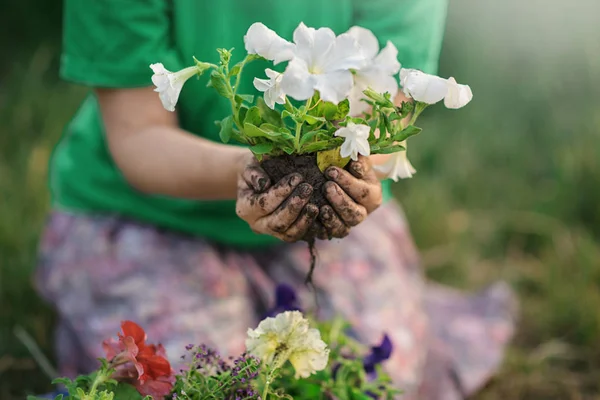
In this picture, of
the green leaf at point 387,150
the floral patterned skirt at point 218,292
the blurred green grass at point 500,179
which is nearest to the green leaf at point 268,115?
the green leaf at point 387,150

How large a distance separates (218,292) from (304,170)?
26.4 inches

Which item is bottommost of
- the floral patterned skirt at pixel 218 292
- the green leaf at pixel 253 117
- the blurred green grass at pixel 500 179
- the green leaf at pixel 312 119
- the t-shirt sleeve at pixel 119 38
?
the blurred green grass at pixel 500 179

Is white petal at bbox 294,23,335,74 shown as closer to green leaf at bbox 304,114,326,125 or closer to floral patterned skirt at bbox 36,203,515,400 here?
green leaf at bbox 304,114,326,125

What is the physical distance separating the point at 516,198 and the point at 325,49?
1.72 m

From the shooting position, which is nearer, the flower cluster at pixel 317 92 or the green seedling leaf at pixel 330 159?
the flower cluster at pixel 317 92

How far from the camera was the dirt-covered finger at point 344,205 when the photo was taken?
0.85 meters

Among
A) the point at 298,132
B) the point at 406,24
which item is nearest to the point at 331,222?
the point at 298,132

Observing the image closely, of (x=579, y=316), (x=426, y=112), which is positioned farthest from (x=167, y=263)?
(x=426, y=112)

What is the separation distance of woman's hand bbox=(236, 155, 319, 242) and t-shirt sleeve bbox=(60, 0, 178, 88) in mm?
488

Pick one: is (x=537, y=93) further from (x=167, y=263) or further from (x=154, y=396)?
(x=154, y=396)

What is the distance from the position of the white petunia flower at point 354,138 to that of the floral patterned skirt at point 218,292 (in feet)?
2.30

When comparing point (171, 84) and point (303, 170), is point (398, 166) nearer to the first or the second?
point (303, 170)

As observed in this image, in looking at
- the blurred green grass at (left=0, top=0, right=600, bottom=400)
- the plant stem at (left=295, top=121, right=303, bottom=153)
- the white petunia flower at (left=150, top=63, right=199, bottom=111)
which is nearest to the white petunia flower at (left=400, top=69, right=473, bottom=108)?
the plant stem at (left=295, top=121, right=303, bottom=153)

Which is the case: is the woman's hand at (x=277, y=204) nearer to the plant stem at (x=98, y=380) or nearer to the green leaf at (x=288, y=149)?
the green leaf at (x=288, y=149)
